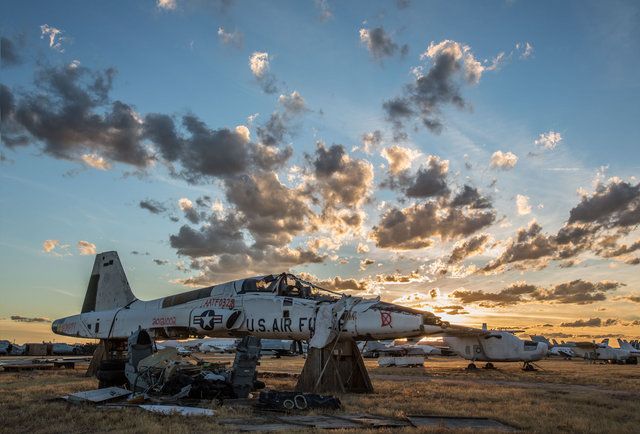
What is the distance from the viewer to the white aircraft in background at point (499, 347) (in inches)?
1336

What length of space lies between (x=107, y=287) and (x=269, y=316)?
12583 millimetres

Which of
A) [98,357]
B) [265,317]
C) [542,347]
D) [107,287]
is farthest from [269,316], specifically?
[542,347]

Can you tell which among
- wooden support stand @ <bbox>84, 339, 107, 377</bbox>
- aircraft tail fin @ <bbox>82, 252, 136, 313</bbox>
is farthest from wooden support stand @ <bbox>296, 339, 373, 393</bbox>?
aircraft tail fin @ <bbox>82, 252, 136, 313</bbox>

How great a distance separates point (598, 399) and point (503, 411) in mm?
4816

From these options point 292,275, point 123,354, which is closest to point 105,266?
point 123,354

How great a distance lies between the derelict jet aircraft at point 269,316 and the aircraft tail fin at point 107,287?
106 inches

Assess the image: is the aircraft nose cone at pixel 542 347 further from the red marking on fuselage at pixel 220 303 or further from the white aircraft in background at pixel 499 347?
the red marking on fuselage at pixel 220 303

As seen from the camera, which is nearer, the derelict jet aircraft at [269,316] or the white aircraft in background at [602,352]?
the derelict jet aircraft at [269,316]

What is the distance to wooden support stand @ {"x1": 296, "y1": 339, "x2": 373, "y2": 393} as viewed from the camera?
14508mm

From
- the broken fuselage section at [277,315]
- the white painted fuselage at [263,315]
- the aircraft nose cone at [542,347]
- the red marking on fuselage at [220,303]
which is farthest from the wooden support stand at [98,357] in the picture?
the aircraft nose cone at [542,347]

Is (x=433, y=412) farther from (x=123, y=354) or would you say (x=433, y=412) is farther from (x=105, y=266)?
(x=105, y=266)

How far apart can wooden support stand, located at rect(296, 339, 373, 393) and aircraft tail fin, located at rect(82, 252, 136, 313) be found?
12.9m

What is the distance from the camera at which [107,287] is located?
2488 centimetres

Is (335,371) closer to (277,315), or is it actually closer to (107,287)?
(277,315)
